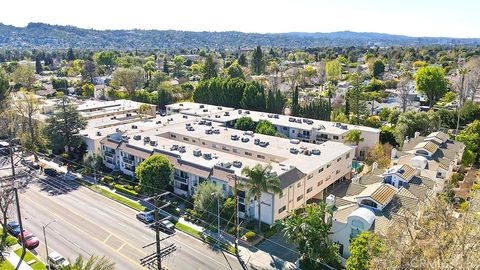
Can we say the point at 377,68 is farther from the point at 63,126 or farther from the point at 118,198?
the point at 118,198

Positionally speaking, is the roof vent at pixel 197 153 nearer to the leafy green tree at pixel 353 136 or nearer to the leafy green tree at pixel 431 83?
the leafy green tree at pixel 353 136

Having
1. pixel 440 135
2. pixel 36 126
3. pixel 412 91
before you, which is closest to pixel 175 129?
pixel 36 126

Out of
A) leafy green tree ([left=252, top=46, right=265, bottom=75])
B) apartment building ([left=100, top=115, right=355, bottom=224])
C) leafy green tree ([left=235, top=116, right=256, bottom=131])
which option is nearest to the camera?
apartment building ([left=100, top=115, right=355, bottom=224])

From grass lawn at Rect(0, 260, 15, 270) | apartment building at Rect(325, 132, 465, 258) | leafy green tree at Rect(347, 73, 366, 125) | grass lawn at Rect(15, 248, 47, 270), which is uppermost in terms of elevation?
leafy green tree at Rect(347, 73, 366, 125)

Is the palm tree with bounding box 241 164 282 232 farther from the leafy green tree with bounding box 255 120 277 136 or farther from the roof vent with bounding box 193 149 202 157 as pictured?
the leafy green tree with bounding box 255 120 277 136

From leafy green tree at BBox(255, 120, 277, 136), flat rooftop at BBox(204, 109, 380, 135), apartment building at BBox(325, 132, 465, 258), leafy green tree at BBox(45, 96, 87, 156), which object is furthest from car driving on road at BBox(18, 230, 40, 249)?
flat rooftop at BBox(204, 109, 380, 135)

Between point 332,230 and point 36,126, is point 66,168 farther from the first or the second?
point 332,230

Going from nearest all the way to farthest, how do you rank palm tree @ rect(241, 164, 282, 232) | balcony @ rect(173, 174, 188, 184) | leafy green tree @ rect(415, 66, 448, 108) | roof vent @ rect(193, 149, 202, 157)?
palm tree @ rect(241, 164, 282, 232) → balcony @ rect(173, 174, 188, 184) → roof vent @ rect(193, 149, 202, 157) → leafy green tree @ rect(415, 66, 448, 108)
